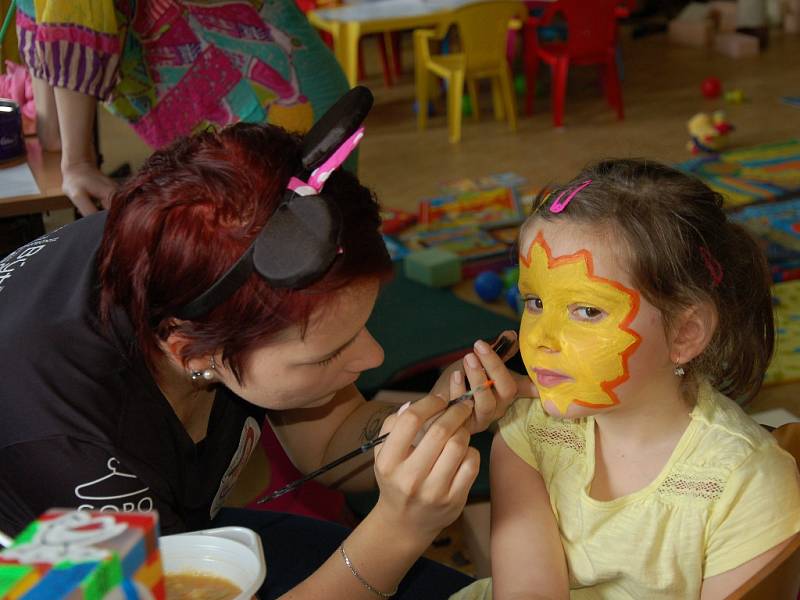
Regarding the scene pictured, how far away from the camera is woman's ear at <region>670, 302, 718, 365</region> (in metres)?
1.11

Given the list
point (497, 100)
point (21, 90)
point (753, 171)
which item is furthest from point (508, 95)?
point (21, 90)

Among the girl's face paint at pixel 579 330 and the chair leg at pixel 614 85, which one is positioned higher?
the girl's face paint at pixel 579 330

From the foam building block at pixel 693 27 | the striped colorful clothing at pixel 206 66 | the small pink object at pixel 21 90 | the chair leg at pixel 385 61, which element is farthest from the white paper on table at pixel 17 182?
the foam building block at pixel 693 27

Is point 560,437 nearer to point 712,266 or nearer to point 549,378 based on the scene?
point 549,378

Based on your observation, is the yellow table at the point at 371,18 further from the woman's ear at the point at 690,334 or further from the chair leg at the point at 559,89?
the woman's ear at the point at 690,334

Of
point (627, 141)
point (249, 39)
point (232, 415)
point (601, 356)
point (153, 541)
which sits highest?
point (153, 541)

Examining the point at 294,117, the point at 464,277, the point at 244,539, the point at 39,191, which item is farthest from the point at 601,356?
the point at 464,277

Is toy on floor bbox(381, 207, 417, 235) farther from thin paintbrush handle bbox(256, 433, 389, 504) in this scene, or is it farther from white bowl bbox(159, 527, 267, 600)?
white bowl bbox(159, 527, 267, 600)

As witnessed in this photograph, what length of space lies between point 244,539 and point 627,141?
3.93m

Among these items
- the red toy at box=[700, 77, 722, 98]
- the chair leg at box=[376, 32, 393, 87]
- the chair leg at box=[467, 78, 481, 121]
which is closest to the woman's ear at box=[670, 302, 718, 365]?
the chair leg at box=[467, 78, 481, 121]

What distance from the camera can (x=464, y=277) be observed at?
10.2ft

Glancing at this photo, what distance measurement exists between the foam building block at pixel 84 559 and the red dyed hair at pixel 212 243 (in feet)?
1.65

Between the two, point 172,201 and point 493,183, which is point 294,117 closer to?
point 172,201

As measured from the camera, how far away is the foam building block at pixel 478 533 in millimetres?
1651
